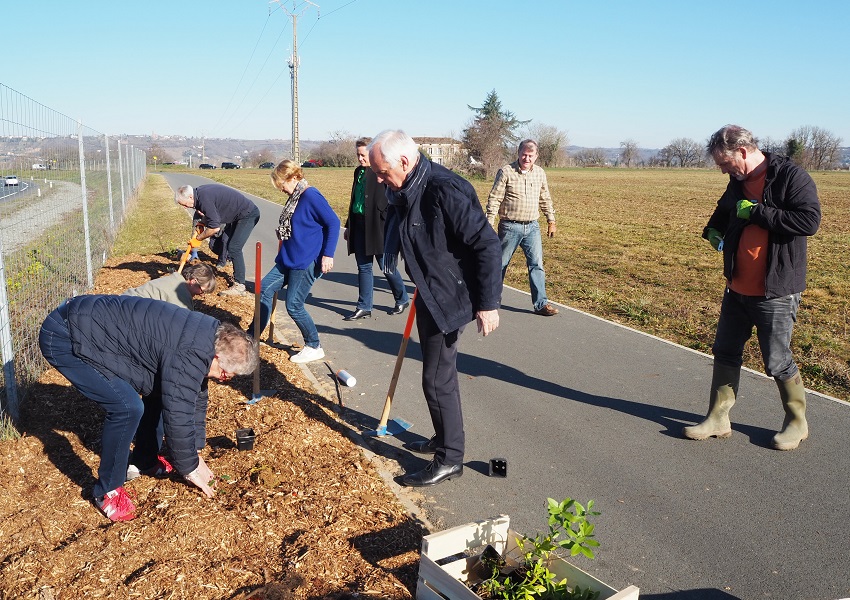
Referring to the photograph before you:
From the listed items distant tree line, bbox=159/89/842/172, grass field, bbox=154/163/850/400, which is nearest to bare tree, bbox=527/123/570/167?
distant tree line, bbox=159/89/842/172

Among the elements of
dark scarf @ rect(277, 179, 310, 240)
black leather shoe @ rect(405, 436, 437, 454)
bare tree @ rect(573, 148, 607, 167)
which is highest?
bare tree @ rect(573, 148, 607, 167)

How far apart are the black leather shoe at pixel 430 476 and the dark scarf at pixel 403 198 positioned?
1.40 metres

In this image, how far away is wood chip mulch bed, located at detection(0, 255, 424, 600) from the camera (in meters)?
3.31

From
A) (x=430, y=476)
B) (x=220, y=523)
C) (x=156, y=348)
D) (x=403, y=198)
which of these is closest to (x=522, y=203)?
(x=403, y=198)

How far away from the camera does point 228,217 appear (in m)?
9.88

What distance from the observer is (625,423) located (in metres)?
5.46

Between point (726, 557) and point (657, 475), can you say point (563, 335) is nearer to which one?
point (657, 475)

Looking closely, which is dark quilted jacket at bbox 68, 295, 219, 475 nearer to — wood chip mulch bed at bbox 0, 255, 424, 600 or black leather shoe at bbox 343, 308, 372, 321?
wood chip mulch bed at bbox 0, 255, 424, 600

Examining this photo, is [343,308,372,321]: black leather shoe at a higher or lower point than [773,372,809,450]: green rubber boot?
lower

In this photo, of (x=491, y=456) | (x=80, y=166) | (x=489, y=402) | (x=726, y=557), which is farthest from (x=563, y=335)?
(x=80, y=166)

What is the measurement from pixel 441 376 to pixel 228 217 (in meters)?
6.57

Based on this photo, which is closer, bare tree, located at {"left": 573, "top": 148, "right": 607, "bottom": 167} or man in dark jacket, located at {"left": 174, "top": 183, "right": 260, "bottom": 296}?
man in dark jacket, located at {"left": 174, "top": 183, "right": 260, "bottom": 296}

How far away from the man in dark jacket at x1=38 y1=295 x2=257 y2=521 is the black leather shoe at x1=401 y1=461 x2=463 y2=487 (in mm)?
1304

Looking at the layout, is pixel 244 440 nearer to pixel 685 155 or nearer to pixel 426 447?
pixel 426 447
